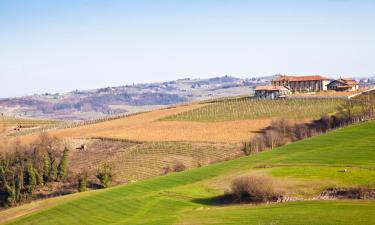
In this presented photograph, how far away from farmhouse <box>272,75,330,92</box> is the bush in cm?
12077

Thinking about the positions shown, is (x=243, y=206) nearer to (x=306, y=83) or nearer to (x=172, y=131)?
(x=172, y=131)

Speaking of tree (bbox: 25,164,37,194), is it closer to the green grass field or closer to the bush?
the bush

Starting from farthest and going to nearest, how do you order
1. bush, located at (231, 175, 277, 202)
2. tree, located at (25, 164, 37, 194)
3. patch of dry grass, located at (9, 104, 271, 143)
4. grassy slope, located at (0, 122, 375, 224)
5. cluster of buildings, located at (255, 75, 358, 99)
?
cluster of buildings, located at (255, 75, 358, 99), patch of dry grass, located at (9, 104, 271, 143), tree, located at (25, 164, 37, 194), bush, located at (231, 175, 277, 202), grassy slope, located at (0, 122, 375, 224)

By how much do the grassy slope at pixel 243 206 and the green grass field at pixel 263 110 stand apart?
41010 mm

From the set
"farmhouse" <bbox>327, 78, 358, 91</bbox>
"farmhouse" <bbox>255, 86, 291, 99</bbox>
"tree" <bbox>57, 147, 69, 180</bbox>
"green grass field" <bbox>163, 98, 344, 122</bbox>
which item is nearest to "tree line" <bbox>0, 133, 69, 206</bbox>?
"tree" <bbox>57, 147, 69, 180</bbox>

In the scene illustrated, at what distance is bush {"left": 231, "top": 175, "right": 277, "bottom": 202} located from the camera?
45.9m

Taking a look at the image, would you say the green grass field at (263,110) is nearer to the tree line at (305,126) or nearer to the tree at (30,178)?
the tree line at (305,126)

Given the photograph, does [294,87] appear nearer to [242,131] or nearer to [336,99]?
[336,99]

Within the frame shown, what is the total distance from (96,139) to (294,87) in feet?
265

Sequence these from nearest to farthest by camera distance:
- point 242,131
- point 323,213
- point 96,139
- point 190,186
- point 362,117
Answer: point 323,213 < point 190,186 < point 362,117 < point 242,131 < point 96,139

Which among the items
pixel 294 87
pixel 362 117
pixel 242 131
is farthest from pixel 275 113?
pixel 294 87

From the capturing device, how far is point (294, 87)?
553ft

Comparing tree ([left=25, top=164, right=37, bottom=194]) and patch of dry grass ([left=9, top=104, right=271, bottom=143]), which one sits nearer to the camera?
tree ([left=25, top=164, right=37, bottom=194])

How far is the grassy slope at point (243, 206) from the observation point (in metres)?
39.5
